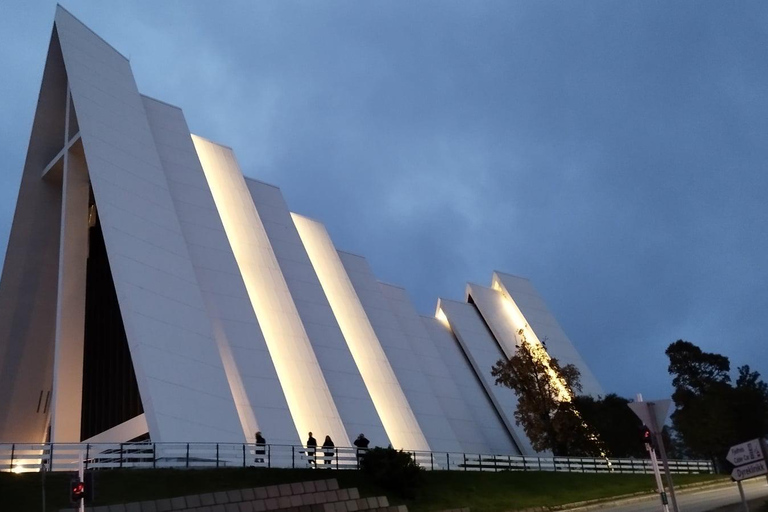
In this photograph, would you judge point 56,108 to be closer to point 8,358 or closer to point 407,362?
point 8,358

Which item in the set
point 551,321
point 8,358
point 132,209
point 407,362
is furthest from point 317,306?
point 551,321

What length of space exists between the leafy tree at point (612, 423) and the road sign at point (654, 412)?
32.7 meters

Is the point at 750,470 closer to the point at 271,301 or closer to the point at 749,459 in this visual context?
Result: the point at 749,459

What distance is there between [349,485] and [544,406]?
21.3m

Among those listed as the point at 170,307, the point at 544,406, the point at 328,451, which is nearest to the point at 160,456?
the point at 170,307

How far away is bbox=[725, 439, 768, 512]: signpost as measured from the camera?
1198cm

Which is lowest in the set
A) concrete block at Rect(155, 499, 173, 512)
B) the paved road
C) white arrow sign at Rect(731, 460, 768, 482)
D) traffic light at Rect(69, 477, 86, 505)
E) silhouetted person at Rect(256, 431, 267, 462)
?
the paved road

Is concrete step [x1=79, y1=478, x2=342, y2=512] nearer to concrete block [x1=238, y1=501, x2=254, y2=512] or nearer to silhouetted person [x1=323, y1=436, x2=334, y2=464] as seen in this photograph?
concrete block [x1=238, y1=501, x2=254, y2=512]

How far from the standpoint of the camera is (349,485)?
73.4ft

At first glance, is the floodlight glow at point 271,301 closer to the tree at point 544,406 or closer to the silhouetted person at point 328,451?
the silhouetted person at point 328,451

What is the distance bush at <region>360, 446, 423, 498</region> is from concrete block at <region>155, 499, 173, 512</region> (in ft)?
26.2

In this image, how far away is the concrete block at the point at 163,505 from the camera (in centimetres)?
1589

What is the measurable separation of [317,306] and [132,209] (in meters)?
11.7

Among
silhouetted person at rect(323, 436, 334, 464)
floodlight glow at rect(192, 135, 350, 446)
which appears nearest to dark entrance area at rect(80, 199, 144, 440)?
floodlight glow at rect(192, 135, 350, 446)
